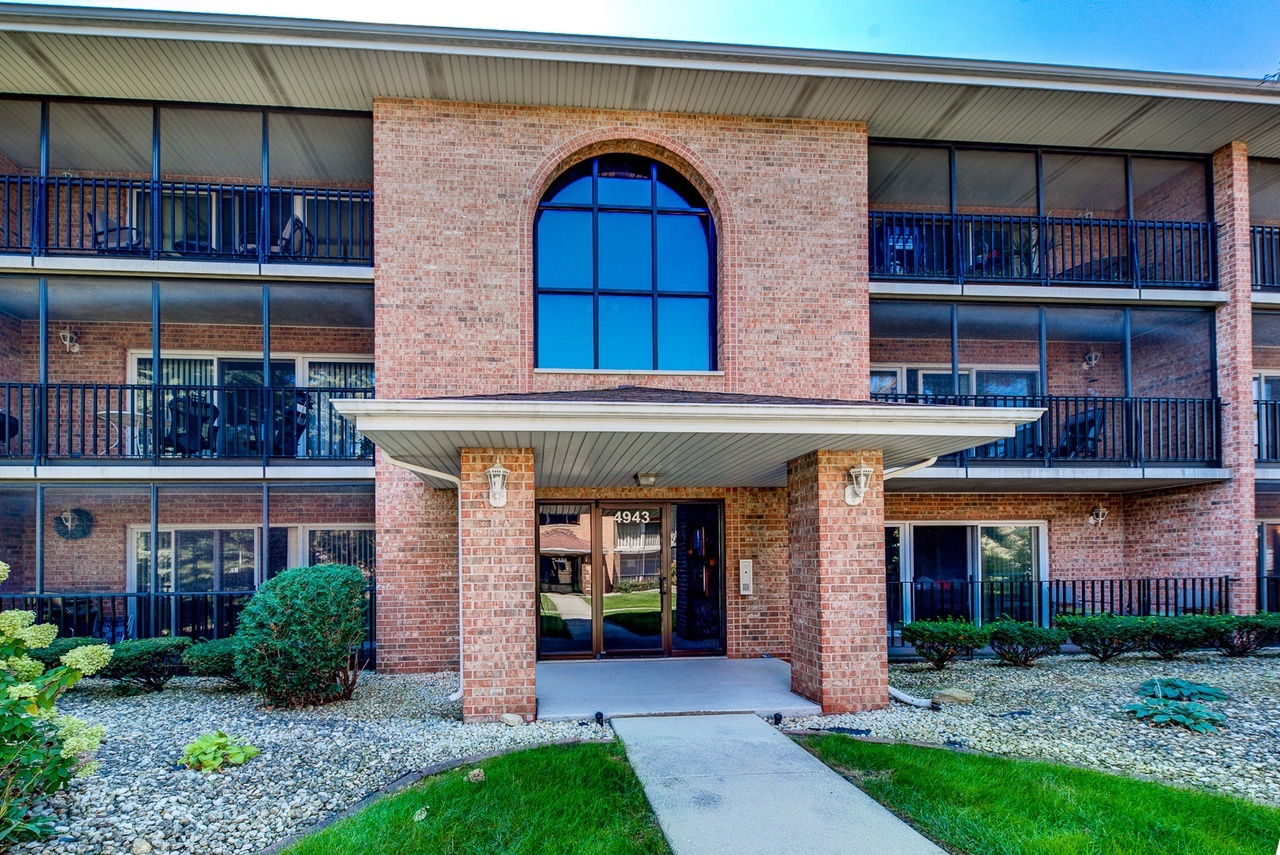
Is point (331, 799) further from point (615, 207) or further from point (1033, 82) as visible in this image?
point (1033, 82)

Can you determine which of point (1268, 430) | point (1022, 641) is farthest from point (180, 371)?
point (1268, 430)

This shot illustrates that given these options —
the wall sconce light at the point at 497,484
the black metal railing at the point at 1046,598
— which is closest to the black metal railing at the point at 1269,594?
the black metal railing at the point at 1046,598

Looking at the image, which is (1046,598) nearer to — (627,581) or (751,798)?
(627,581)

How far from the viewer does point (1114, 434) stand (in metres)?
11.8

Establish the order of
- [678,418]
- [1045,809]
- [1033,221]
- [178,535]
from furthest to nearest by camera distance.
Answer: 1. [1033,221]
2. [178,535]
3. [678,418]
4. [1045,809]

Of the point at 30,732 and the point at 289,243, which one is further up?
the point at 289,243

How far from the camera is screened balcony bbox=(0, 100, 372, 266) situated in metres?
10.2

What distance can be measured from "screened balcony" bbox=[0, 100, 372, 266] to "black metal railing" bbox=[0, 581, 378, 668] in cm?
451

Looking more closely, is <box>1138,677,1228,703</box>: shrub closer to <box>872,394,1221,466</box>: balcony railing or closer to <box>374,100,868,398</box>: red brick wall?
<box>872,394,1221,466</box>: balcony railing

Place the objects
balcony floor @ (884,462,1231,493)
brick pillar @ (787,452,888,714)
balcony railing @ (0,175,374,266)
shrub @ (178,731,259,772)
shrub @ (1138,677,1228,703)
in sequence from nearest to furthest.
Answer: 1. shrub @ (178,731,259,772)
2. brick pillar @ (787,452,888,714)
3. shrub @ (1138,677,1228,703)
4. balcony railing @ (0,175,374,266)
5. balcony floor @ (884,462,1231,493)

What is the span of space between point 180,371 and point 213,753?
8.02m

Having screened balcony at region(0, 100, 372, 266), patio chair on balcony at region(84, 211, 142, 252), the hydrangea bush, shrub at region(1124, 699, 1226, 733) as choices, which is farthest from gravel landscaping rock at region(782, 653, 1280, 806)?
patio chair on balcony at region(84, 211, 142, 252)

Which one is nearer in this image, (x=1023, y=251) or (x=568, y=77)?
(x=568, y=77)

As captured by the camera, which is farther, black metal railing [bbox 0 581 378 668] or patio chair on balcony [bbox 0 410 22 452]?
patio chair on balcony [bbox 0 410 22 452]
